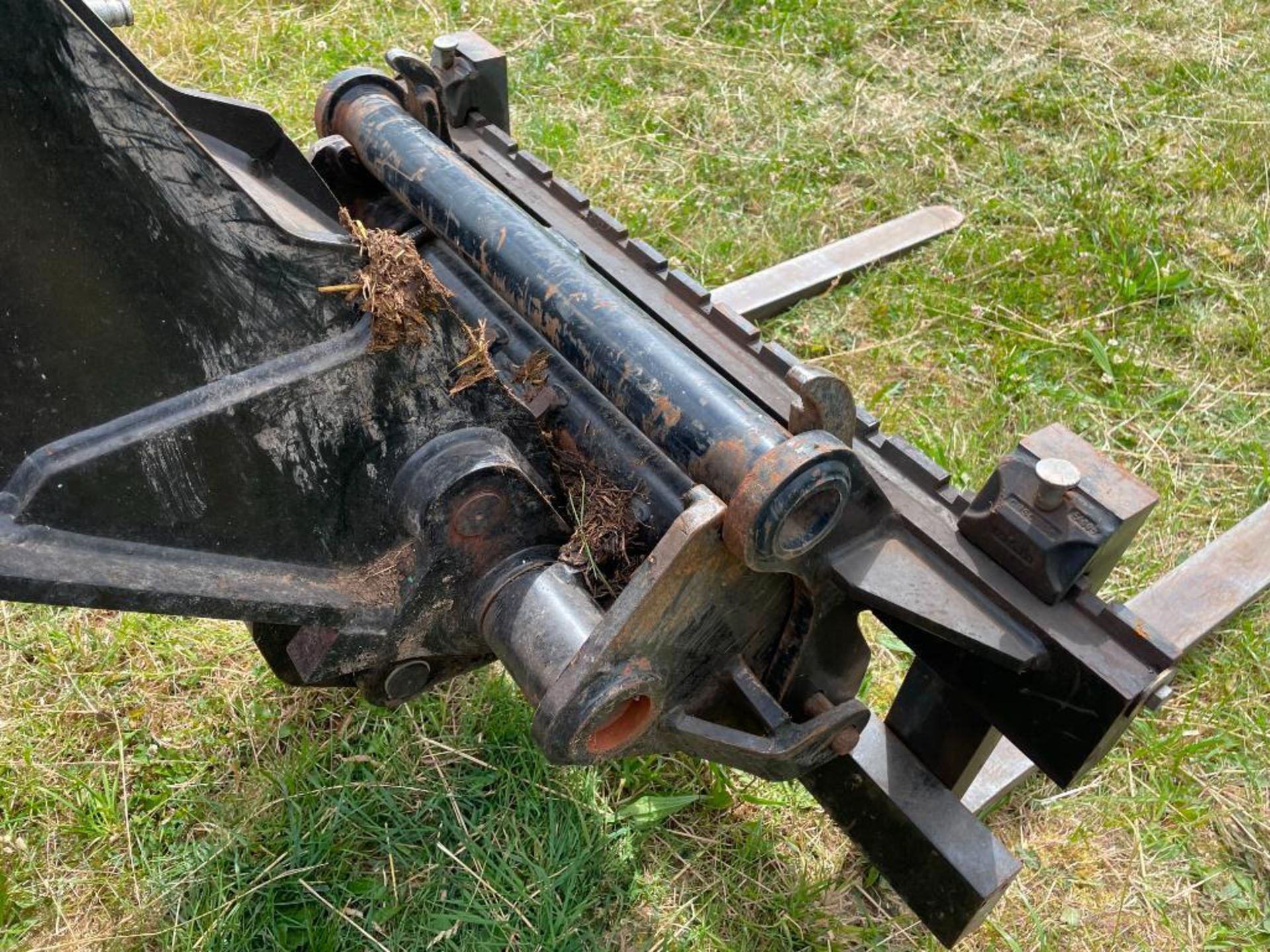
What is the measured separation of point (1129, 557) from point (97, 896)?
279 centimetres

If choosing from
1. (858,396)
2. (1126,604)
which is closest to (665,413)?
(1126,604)

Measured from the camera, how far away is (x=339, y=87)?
7.04ft

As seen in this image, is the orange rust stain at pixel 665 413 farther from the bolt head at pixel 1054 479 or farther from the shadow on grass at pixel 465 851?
the shadow on grass at pixel 465 851

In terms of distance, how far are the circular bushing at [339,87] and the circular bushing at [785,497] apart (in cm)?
129

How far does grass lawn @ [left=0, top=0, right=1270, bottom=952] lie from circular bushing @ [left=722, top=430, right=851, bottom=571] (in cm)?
123

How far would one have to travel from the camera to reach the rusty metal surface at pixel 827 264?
368cm

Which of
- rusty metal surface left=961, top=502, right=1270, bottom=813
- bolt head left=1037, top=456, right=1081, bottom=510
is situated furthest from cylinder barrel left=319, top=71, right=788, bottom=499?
A: rusty metal surface left=961, top=502, right=1270, bottom=813

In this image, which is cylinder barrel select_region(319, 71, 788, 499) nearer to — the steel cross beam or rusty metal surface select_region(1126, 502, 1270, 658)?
the steel cross beam

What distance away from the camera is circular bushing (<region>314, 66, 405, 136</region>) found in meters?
2.15

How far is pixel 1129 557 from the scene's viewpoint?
3076mm

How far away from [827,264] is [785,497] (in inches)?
105

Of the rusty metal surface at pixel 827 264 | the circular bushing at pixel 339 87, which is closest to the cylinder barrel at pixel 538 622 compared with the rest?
the circular bushing at pixel 339 87

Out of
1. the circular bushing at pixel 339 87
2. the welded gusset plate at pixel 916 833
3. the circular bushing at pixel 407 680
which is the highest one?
the circular bushing at pixel 339 87

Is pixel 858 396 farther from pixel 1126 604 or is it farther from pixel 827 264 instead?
pixel 1126 604
